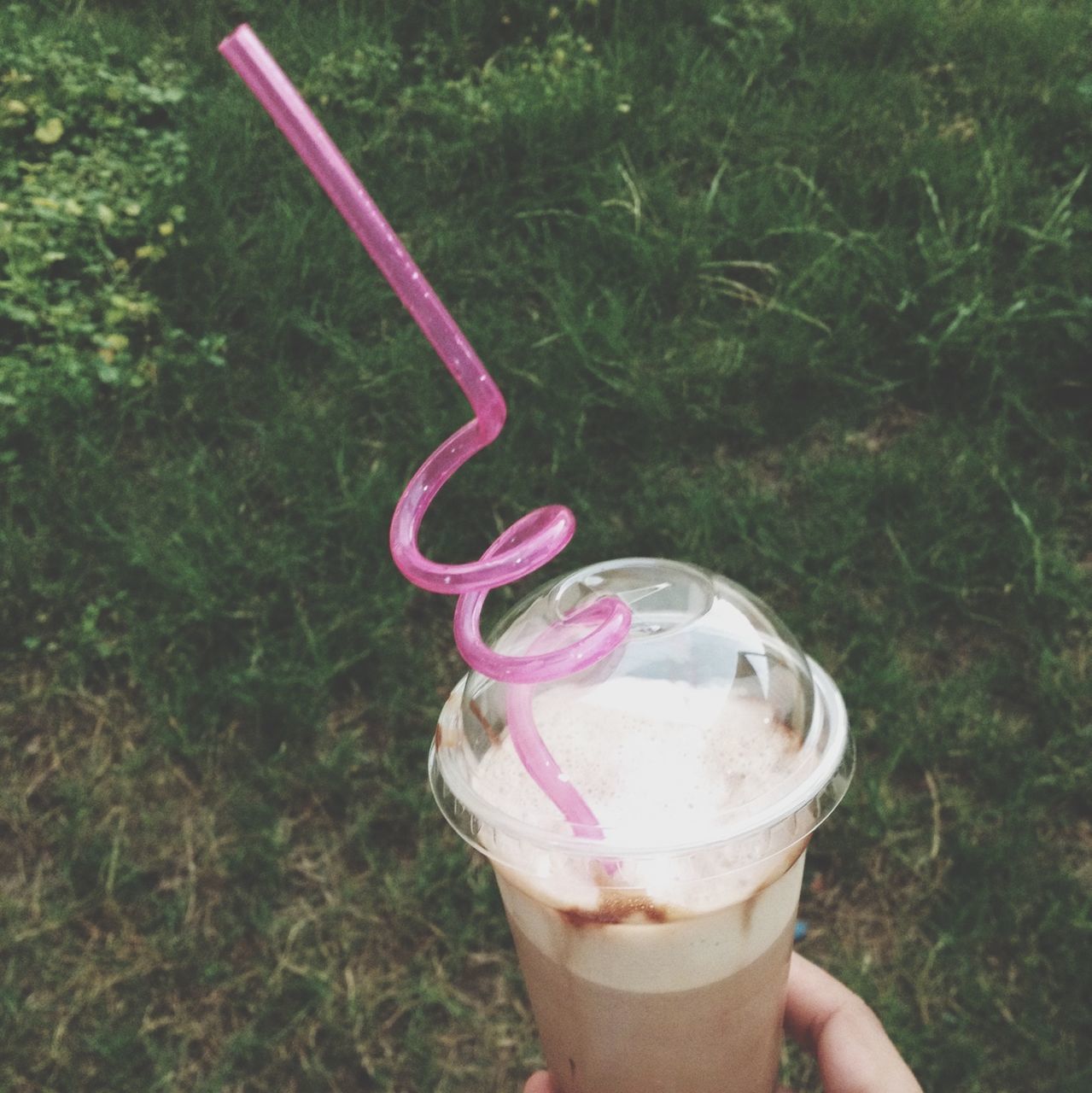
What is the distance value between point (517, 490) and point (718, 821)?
1616mm

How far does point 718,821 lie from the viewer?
48.1 inches

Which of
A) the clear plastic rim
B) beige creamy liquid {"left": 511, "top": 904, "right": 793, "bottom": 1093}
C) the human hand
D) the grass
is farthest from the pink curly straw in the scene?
the grass

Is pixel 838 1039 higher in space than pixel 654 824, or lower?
lower

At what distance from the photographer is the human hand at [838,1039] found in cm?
154

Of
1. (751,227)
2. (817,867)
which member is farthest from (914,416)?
(817,867)

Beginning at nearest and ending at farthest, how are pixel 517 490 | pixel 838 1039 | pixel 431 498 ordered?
1. pixel 431 498
2. pixel 838 1039
3. pixel 517 490

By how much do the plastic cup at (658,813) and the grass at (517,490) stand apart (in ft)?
3.47

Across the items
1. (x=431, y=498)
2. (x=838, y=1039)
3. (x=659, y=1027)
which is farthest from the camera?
(x=838, y=1039)

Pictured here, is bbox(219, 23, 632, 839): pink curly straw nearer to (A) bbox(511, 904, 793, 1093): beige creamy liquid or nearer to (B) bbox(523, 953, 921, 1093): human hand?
(A) bbox(511, 904, 793, 1093): beige creamy liquid

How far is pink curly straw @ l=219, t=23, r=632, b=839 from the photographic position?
1.05 m

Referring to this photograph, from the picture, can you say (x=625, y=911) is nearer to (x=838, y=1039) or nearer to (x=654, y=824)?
(x=654, y=824)

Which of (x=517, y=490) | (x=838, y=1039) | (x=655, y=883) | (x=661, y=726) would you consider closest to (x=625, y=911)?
(x=655, y=883)

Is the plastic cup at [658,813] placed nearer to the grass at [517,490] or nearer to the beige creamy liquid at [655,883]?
the beige creamy liquid at [655,883]

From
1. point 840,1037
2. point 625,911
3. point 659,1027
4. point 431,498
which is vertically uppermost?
point 431,498
